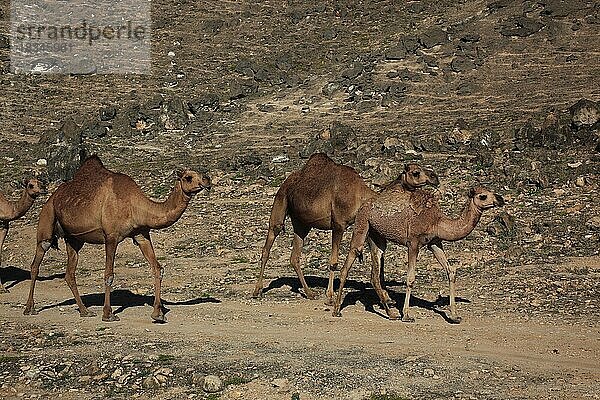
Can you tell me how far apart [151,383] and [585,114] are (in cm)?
1678

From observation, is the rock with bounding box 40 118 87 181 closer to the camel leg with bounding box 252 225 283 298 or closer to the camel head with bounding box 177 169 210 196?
the camel leg with bounding box 252 225 283 298

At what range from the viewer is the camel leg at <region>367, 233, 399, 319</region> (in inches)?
546

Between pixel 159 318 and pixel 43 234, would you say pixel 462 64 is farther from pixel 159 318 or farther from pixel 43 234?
pixel 159 318

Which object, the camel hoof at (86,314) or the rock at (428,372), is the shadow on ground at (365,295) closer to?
the rock at (428,372)

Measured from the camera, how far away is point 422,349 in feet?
38.0

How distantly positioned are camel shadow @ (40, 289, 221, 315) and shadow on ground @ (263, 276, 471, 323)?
1.33 meters

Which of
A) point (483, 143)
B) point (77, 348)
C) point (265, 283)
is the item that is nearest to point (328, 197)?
point (265, 283)

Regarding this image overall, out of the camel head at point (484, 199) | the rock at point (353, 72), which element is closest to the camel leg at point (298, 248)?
the camel head at point (484, 199)

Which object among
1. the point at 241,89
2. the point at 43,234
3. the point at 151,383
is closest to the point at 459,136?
the point at 241,89

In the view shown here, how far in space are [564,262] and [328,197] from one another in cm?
464

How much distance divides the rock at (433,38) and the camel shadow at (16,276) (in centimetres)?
2184

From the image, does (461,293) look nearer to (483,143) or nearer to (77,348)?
(77,348)

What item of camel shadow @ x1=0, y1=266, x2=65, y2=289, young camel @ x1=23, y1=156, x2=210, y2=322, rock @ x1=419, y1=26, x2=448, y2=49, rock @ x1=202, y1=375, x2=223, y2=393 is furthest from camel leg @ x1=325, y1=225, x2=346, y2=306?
rock @ x1=419, y1=26, x2=448, y2=49

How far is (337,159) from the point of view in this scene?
25172 mm
